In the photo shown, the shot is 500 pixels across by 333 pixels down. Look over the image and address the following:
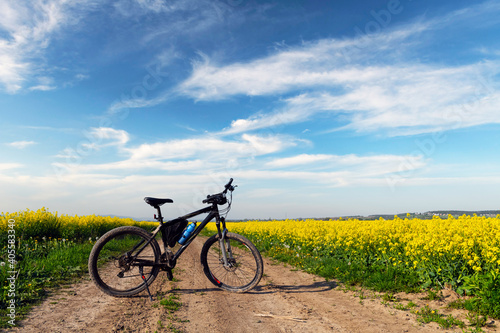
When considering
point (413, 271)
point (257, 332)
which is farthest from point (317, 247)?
point (257, 332)

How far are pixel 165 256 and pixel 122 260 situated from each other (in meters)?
0.79

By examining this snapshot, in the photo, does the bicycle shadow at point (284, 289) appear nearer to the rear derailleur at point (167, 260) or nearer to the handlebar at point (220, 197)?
the rear derailleur at point (167, 260)

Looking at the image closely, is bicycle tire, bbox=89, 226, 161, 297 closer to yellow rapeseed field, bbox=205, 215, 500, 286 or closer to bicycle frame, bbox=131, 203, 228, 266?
bicycle frame, bbox=131, 203, 228, 266

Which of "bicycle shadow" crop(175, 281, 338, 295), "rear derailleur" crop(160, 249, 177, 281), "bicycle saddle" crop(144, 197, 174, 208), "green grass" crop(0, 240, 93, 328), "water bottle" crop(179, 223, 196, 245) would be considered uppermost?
"bicycle saddle" crop(144, 197, 174, 208)

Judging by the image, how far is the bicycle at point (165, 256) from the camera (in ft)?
18.2

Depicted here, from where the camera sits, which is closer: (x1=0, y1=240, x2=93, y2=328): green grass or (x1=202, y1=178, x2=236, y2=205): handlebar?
(x1=0, y1=240, x2=93, y2=328): green grass

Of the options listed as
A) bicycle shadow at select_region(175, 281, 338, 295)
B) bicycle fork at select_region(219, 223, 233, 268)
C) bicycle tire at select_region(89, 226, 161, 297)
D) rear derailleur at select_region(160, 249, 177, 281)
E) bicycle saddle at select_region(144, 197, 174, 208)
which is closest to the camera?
bicycle tire at select_region(89, 226, 161, 297)

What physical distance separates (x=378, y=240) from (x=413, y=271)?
193 centimetres

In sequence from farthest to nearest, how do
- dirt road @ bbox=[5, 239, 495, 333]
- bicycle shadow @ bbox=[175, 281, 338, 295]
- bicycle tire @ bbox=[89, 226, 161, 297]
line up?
bicycle shadow @ bbox=[175, 281, 338, 295] → bicycle tire @ bbox=[89, 226, 161, 297] → dirt road @ bbox=[5, 239, 495, 333]

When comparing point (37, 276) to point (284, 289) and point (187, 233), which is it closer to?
point (187, 233)

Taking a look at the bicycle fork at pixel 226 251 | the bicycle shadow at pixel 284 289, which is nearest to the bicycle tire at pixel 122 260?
the bicycle shadow at pixel 284 289

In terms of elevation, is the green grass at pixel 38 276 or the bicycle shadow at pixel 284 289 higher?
the green grass at pixel 38 276

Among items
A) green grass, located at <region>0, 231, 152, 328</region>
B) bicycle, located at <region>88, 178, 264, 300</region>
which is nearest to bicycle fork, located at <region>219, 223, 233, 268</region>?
bicycle, located at <region>88, 178, 264, 300</region>

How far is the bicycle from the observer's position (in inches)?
218
